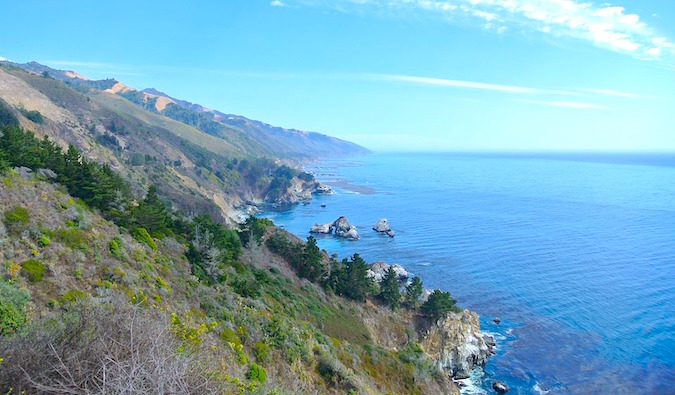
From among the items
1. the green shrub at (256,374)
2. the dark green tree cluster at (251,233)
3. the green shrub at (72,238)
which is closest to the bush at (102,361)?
the green shrub at (256,374)

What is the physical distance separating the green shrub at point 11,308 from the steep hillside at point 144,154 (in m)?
60.5

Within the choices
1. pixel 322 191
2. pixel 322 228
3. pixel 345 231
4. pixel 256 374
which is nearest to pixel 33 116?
pixel 322 228

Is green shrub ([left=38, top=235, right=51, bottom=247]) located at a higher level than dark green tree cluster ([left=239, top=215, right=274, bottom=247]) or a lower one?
higher

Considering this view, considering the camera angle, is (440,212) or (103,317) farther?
(440,212)

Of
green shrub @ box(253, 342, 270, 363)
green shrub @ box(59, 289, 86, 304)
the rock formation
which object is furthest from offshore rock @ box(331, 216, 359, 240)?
green shrub @ box(59, 289, 86, 304)

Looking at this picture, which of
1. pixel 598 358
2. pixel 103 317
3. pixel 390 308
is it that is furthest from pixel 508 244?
pixel 103 317

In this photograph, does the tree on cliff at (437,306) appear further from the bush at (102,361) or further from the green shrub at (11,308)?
the bush at (102,361)

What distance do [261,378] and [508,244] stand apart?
73393mm

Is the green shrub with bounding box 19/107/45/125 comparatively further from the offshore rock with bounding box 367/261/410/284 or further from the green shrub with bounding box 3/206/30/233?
the green shrub with bounding box 3/206/30/233

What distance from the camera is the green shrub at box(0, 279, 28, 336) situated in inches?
447

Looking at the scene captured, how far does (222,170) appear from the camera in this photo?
510 ft

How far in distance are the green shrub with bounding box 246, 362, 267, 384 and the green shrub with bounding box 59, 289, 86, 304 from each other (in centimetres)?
718

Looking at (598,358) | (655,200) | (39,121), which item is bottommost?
(598,358)

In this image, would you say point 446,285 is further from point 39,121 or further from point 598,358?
point 39,121
